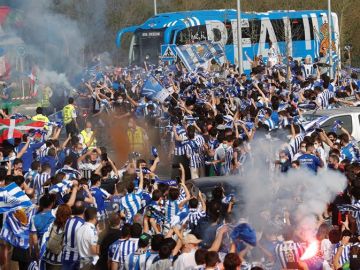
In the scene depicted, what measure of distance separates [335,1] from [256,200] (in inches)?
1446

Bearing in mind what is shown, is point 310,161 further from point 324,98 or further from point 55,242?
point 324,98

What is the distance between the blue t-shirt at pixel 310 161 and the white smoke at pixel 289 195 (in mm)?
362

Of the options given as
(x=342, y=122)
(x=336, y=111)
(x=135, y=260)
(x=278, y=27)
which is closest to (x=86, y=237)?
(x=135, y=260)

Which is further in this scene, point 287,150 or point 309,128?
point 309,128

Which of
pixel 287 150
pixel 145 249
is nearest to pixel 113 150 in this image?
pixel 287 150

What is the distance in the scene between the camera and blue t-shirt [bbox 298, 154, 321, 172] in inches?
607

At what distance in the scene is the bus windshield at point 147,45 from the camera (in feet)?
137

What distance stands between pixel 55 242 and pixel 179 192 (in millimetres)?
2006

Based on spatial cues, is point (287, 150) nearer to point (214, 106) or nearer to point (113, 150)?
point (214, 106)

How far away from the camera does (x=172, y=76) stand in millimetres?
30844

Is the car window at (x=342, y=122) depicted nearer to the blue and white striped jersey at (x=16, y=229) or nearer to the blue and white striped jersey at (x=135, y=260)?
the blue and white striped jersey at (x=16, y=229)

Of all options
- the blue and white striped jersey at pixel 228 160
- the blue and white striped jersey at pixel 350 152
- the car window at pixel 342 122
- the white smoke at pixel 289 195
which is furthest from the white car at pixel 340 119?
the white smoke at pixel 289 195

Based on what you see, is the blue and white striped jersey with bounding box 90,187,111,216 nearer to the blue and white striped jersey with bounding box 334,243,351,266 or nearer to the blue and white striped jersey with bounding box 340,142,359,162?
the blue and white striped jersey with bounding box 334,243,351,266

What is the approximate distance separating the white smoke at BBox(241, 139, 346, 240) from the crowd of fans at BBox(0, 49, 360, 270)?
5.6 inches
